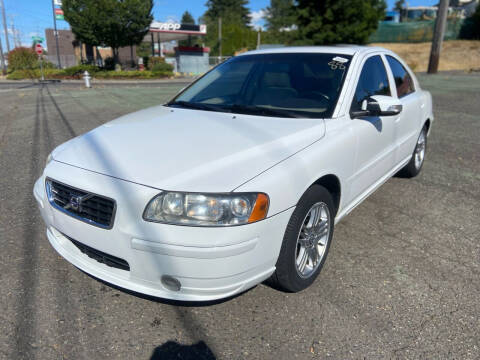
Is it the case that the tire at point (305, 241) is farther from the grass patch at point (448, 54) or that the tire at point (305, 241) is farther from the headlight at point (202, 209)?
the grass patch at point (448, 54)

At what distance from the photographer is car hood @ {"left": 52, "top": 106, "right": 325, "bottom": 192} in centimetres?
215

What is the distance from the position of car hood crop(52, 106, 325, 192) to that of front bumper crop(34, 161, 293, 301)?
0.45ft

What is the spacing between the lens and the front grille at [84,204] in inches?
85.6

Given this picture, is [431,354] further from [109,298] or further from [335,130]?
[109,298]

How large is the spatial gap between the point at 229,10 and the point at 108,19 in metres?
65.9

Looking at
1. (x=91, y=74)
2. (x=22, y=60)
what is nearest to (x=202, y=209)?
(x=91, y=74)

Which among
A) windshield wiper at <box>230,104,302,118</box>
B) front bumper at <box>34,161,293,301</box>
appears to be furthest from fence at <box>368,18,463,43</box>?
front bumper at <box>34,161,293,301</box>

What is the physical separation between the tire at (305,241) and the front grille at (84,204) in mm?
1040

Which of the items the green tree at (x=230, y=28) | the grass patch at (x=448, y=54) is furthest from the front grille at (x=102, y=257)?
the green tree at (x=230, y=28)

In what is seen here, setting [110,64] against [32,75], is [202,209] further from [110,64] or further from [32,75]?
[110,64]

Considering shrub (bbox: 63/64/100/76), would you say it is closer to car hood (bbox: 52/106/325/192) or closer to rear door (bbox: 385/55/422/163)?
rear door (bbox: 385/55/422/163)

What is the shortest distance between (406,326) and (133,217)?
5.79 ft

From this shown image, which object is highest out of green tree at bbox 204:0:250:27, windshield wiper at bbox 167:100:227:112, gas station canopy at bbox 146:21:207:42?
green tree at bbox 204:0:250:27

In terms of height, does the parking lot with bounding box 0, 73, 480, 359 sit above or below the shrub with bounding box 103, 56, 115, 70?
below
